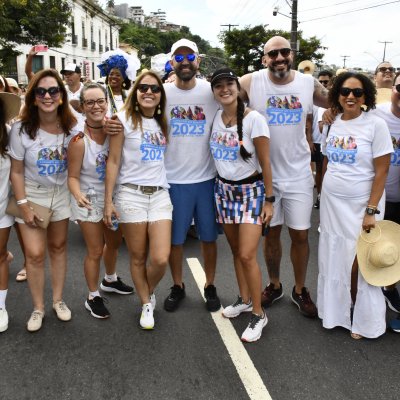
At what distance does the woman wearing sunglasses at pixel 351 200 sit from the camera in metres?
3.09

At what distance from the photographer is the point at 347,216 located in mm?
3240

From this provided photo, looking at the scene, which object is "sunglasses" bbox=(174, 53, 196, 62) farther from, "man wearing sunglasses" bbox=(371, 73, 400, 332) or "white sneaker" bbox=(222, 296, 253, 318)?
"white sneaker" bbox=(222, 296, 253, 318)

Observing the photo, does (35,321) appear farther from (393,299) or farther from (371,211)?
(393,299)

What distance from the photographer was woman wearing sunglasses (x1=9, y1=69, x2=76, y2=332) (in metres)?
3.20

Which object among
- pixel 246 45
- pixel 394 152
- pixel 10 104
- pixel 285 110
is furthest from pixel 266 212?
pixel 246 45

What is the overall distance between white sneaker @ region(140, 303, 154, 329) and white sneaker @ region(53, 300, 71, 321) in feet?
2.04

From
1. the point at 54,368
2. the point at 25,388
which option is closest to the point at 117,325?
the point at 54,368

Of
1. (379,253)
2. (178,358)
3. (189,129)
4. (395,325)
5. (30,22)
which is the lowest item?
(178,358)

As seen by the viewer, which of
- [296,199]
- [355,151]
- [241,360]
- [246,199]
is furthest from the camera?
[296,199]

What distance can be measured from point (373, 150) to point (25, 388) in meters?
2.82

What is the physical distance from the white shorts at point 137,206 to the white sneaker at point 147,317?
29.5 inches

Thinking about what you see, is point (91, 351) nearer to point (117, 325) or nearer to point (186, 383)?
point (117, 325)

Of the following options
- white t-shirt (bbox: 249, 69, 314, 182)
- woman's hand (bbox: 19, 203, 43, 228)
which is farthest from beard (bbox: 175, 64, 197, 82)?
woman's hand (bbox: 19, 203, 43, 228)

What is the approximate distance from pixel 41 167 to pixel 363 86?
247 cm
